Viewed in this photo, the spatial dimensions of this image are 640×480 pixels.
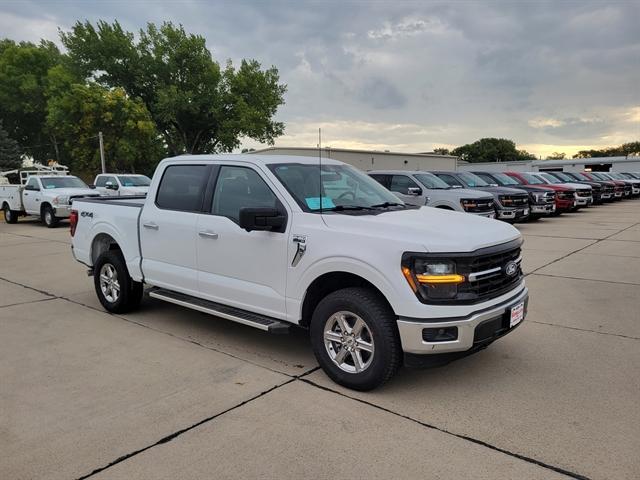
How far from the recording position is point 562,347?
186 inches

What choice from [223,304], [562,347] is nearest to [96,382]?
[223,304]

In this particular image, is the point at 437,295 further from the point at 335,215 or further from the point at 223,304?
the point at 223,304

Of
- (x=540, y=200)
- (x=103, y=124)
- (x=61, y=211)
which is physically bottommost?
(x=61, y=211)

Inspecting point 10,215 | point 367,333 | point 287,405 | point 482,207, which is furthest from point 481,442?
point 10,215

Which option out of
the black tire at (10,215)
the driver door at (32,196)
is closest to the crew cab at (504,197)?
the driver door at (32,196)

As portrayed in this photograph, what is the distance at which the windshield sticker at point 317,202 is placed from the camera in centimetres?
420

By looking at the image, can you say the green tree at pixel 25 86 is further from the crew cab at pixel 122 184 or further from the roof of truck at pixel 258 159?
the roof of truck at pixel 258 159

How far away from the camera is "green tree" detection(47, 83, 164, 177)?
119ft

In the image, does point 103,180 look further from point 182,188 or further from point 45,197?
point 182,188

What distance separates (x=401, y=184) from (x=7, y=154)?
44377mm

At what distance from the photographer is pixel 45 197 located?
16.4 meters

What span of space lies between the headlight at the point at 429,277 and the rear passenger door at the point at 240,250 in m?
1.12

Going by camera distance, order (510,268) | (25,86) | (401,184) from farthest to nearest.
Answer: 1. (25,86)
2. (401,184)
3. (510,268)

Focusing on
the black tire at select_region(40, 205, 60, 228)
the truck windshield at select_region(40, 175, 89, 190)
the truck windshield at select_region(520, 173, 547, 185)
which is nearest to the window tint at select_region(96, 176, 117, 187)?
the truck windshield at select_region(40, 175, 89, 190)
